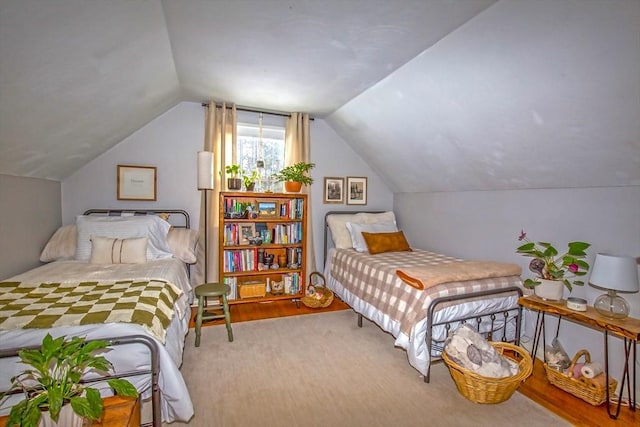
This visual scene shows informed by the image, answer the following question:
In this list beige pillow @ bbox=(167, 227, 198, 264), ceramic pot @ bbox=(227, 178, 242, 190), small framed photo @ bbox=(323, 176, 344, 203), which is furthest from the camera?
small framed photo @ bbox=(323, 176, 344, 203)

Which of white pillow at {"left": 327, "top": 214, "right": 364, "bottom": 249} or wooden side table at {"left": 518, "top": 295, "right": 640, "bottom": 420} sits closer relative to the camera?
wooden side table at {"left": 518, "top": 295, "right": 640, "bottom": 420}

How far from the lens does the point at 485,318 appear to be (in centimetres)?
248

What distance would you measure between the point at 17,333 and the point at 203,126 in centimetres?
282

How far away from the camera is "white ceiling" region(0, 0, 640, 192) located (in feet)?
5.05

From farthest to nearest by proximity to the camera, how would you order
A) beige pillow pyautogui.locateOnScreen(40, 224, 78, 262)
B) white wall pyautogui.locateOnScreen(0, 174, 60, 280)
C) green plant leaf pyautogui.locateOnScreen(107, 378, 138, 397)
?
beige pillow pyautogui.locateOnScreen(40, 224, 78, 262)
white wall pyautogui.locateOnScreen(0, 174, 60, 280)
green plant leaf pyautogui.locateOnScreen(107, 378, 138, 397)

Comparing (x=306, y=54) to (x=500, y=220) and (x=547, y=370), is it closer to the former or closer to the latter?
(x=500, y=220)

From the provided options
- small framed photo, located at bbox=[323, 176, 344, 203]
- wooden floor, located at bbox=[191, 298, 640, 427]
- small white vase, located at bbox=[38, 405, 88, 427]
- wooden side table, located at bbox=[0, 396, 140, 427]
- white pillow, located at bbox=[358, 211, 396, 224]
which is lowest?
wooden floor, located at bbox=[191, 298, 640, 427]

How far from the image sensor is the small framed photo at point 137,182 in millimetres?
3381

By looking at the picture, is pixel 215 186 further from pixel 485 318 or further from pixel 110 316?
pixel 485 318

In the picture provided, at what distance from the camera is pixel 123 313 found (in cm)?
160

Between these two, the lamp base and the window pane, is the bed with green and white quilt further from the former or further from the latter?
the lamp base

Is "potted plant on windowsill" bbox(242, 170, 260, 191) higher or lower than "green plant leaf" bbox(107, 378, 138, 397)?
higher

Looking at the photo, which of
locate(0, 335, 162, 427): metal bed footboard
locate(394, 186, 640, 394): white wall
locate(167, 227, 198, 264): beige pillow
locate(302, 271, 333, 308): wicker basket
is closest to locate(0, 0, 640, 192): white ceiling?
locate(394, 186, 640, 394): white wall

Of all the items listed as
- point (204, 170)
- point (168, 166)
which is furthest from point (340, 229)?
point (168, 166)
